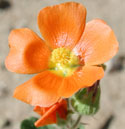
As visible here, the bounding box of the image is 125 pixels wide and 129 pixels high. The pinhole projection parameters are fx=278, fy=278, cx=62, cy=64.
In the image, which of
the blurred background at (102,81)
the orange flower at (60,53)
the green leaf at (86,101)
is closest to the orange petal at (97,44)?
the orange flower at (60,53)

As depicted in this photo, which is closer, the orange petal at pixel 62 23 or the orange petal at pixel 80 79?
the orange petal at pixel 80 79

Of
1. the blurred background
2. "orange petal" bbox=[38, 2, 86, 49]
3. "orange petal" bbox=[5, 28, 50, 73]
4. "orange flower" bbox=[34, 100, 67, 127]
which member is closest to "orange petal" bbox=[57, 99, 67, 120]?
"orange flower" bbox=[34, 100, 67, 127]

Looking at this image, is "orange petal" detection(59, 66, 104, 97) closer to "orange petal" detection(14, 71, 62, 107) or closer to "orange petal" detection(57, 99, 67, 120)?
"orange petal" detection(14, 71, 62, 107)

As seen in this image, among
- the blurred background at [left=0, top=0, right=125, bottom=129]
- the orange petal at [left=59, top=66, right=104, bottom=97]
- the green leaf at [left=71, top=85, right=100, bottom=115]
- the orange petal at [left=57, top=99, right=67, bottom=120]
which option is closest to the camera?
the orange petal at [left=59, top=66, right=104, bottom=97]

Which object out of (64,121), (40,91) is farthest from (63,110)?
(40,91)

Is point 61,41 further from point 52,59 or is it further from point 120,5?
point 120,5

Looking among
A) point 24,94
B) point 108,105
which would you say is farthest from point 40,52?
point 108,105

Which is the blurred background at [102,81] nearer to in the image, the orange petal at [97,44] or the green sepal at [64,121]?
the green sepal at [64,121]
